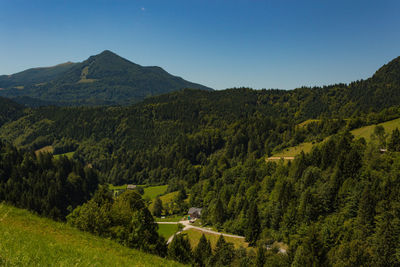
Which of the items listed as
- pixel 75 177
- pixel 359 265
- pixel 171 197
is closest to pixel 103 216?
pixel 359 265

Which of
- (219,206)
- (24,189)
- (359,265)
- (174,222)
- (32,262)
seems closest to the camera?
(32,262)

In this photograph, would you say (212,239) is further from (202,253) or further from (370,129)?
(370,129)

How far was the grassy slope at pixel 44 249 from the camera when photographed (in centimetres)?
969

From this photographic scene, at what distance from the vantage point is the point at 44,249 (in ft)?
42.3

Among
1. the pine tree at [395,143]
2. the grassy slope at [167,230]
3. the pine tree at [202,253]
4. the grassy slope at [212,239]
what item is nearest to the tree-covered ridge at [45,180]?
the grassy slope at [167,230]

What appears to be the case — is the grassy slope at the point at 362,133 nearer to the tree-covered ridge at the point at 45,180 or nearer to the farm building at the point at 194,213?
the farm building at the point at 194,213

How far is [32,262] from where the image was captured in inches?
371

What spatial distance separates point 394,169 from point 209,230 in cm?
6632

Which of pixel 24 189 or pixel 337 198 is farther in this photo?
pixel 24 189

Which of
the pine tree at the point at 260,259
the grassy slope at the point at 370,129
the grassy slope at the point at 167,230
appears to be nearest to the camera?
the pine tree at the point at 260,259

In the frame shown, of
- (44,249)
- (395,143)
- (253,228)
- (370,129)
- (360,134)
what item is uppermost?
(370,129)

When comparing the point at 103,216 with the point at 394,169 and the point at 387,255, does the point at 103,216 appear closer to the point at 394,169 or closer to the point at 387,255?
the point at 387,255

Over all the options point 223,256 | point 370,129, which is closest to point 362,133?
point 370,129

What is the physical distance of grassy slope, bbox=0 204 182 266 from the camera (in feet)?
31.8
